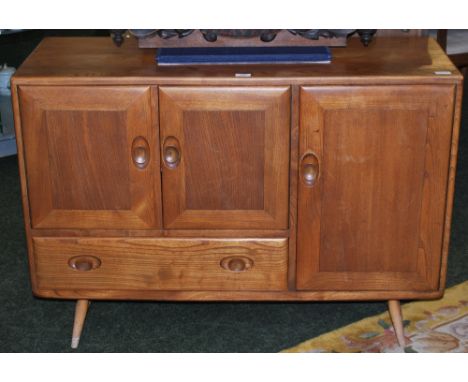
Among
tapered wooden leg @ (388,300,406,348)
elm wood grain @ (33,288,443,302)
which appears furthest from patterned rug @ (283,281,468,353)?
elm wood grain @ (33,288,443,302)

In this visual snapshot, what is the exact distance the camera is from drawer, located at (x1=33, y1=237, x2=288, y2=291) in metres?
1.90

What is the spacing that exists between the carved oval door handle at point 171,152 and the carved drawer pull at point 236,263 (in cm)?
25

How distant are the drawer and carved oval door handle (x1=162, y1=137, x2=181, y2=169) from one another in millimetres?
183

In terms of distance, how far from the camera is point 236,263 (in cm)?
192

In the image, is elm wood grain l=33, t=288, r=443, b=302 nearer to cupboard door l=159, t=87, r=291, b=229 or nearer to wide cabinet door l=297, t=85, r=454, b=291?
wide cabinet door l=297, t=85, r=454, b=291

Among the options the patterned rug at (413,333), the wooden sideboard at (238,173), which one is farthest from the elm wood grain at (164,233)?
the patterned rug at (413,333)

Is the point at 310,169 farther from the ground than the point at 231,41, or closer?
→ closer

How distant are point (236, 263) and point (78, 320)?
0.42 meters

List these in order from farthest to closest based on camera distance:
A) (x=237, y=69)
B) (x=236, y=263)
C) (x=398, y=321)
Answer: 1. (x=398, y=321)
2. (x=236, y=263)
3. (x=237, y=69)

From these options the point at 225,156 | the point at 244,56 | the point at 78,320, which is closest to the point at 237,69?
the point at 244,56

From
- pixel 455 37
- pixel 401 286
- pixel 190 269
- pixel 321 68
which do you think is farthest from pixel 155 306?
pixel 455 37

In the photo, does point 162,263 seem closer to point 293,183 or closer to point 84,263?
point 84,263

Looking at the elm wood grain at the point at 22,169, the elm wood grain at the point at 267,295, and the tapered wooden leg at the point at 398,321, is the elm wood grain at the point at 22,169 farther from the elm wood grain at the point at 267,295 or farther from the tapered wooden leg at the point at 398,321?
the tapered wooden leg at the point at 398,321

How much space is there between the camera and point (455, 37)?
3.44 metres
